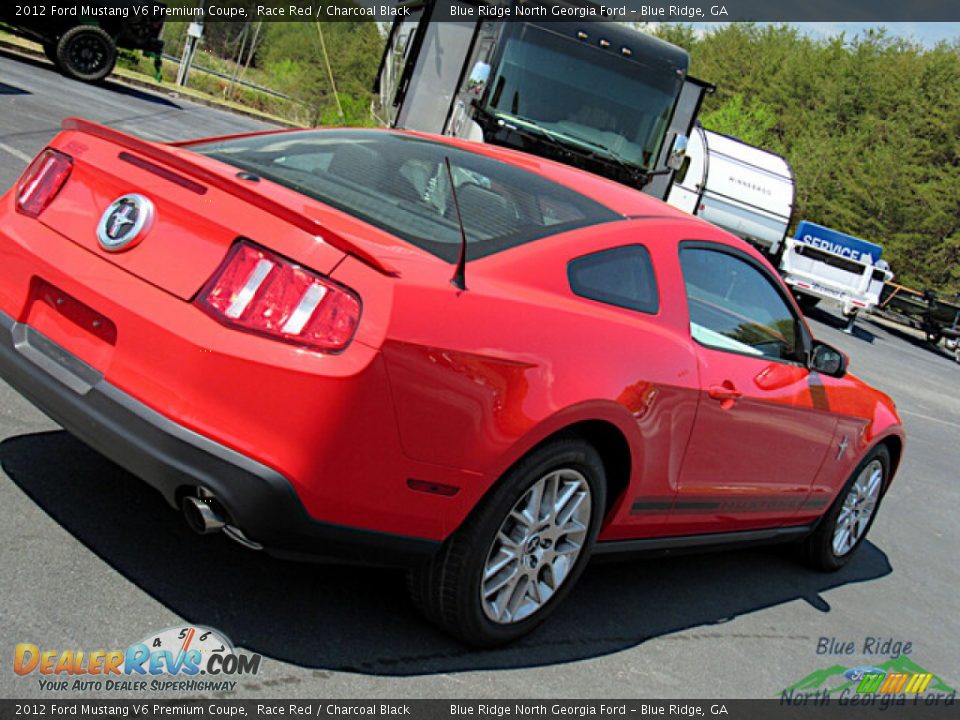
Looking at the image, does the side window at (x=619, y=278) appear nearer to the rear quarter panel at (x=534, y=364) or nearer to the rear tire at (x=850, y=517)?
the rear quarter panel at (x=534, y=364)

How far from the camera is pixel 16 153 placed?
1068cm

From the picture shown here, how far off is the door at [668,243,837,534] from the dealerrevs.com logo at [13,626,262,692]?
1.88 meters

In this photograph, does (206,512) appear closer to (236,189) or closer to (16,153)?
(236,189)

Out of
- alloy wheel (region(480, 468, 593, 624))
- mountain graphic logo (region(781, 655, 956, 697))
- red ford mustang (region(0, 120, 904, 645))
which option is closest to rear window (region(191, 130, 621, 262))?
red ford mustang (region(0, 120, 904, 645))

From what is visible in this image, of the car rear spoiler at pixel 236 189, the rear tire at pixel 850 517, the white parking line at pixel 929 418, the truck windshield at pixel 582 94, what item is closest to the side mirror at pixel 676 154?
the truck windshield at pixel 582 94

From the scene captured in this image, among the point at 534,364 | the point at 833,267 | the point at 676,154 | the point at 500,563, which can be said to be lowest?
the point at 833,267

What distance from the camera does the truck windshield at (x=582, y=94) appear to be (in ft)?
45.1

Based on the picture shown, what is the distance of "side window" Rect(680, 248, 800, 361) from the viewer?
4512 mm

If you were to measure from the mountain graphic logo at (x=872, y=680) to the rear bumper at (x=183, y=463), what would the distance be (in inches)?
74.2

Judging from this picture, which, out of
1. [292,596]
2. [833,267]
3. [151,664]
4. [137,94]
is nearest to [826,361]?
[292,596]

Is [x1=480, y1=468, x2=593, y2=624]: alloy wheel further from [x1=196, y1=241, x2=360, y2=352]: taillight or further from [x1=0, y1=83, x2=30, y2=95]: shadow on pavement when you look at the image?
[x1=0, y1=83, x2=30, y2=95]: shadow on pavement

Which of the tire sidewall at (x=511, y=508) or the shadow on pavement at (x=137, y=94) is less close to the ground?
the tire sidewall at (x=511, y=508)

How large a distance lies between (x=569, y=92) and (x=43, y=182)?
10614 millimetres

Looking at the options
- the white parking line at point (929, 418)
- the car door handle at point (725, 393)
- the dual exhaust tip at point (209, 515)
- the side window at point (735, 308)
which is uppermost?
the side window at point (735, 308)
